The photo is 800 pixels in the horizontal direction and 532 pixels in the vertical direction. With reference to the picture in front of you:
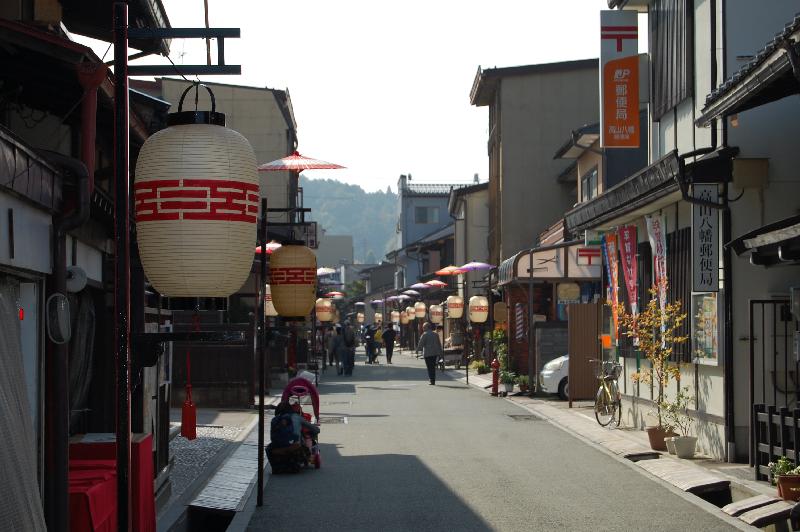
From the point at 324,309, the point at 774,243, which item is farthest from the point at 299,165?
the point at 324,309

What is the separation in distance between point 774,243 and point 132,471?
712 centimetres

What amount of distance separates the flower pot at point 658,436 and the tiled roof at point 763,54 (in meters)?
6.47

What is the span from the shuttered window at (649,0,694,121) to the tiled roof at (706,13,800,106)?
16.4ft

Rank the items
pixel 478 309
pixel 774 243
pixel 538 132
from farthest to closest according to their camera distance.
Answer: pixel 538 132, pixel 478 309, pixel 774 243

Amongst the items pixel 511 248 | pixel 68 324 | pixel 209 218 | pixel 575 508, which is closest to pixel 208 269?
pixel 209 218

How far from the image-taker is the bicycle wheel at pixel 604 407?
70.0 ft

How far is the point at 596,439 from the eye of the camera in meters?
19.8

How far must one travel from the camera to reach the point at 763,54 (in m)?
10.9

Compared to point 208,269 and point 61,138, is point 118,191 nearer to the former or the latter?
point 208,269

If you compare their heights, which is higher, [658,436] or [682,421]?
[682,421]

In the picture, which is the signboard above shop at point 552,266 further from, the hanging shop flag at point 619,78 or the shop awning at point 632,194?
the hanging shop flag at point 619,78

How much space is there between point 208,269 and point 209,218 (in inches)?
14.2

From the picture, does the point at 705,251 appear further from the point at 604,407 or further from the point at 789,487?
the point at 604,407

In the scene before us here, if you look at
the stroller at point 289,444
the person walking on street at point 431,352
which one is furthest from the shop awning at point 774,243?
the person walking on street at point 431,352
